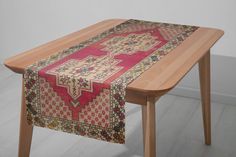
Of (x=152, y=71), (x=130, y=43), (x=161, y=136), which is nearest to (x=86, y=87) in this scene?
(x=152, y=71)

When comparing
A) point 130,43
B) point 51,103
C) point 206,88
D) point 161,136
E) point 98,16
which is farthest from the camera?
point 98,16

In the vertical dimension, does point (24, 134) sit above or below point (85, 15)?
below

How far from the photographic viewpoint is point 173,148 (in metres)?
2.18

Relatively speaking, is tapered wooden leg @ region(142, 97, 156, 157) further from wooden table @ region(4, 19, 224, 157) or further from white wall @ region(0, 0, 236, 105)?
white wall @ region(0, 0, 236, 105)

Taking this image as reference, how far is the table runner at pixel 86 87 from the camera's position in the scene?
1.34 meters

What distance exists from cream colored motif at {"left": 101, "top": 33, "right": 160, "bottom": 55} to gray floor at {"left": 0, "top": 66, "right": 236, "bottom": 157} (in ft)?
2.16

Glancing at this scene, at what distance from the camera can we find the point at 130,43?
1780 millimetres

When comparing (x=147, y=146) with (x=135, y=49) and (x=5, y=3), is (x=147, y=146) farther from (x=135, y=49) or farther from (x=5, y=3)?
(x=5, y=3)

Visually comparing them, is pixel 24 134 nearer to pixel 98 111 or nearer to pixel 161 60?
pixel 98 111

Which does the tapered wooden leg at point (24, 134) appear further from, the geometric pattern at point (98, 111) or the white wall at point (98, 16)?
the white wall at point (98, 16)

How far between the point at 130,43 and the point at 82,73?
44 cm

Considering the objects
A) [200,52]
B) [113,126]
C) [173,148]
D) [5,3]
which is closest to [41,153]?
[173,148]

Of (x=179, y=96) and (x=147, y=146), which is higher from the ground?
(x=147, y=146)

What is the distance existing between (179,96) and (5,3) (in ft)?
5.50
